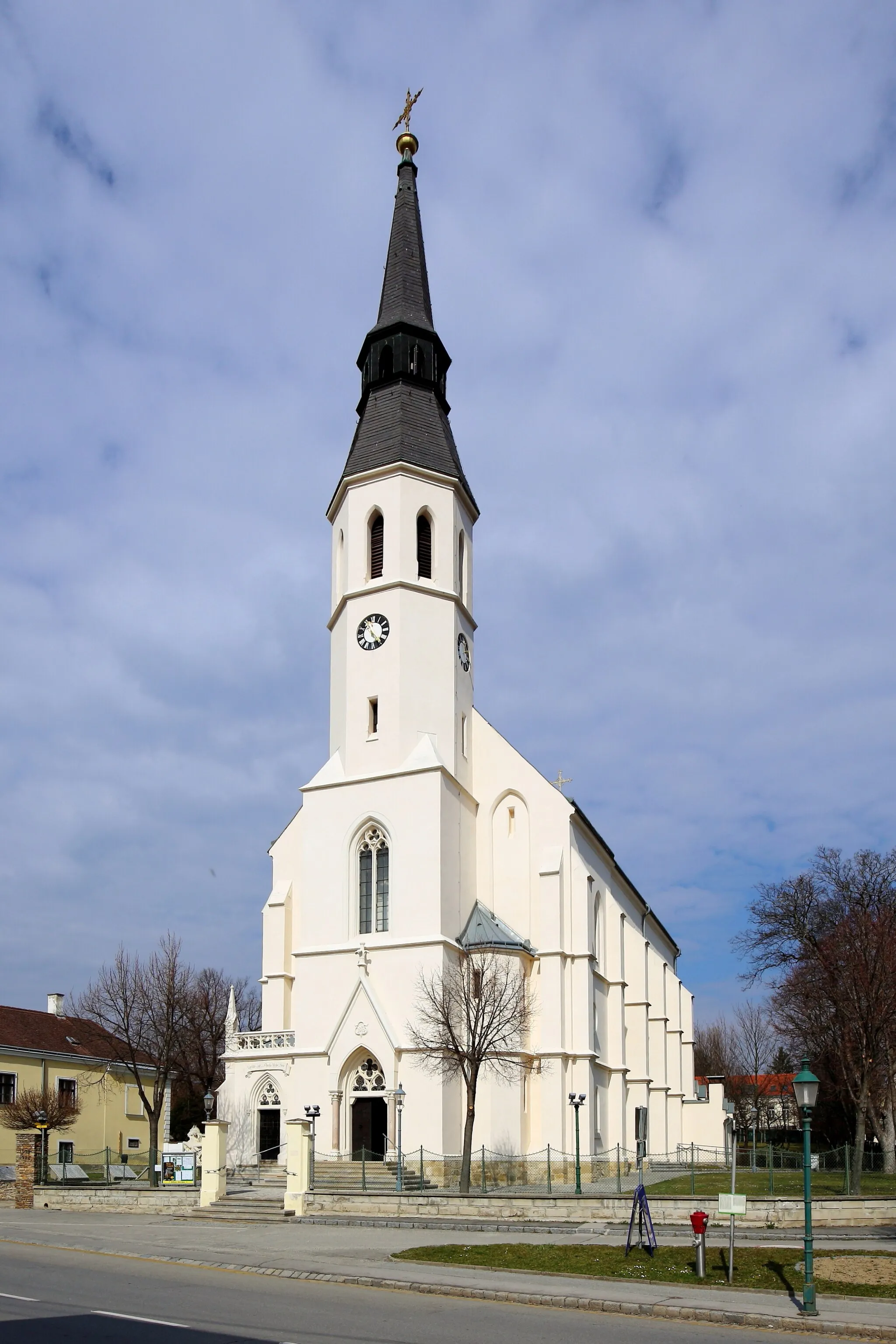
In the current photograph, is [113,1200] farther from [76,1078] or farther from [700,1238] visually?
[76,1078]

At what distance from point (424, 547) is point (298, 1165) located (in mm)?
20544

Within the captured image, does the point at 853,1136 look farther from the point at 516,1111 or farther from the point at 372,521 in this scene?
the point at 372,521

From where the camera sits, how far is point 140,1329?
11766 mm

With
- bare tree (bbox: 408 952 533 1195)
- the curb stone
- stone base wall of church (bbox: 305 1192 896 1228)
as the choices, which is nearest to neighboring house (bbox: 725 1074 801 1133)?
bare tree (bbox: 408 952 533 1195)

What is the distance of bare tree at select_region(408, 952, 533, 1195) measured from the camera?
3102cm

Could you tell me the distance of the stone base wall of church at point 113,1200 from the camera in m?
29.2

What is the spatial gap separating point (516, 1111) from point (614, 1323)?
72.4 feet

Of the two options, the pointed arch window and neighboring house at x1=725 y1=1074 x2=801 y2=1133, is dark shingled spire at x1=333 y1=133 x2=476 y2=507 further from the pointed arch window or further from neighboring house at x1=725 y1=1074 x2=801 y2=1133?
neighboring house at x1=725 y1=1074 x2=801 y2=1133

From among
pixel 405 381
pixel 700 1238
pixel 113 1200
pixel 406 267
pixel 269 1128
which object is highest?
pixel 406 267

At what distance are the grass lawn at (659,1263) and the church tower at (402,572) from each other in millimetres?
19553

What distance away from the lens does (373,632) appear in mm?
38875

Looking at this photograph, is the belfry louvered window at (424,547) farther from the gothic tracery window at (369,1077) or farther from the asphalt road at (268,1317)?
the asphalt road at (268,1317)

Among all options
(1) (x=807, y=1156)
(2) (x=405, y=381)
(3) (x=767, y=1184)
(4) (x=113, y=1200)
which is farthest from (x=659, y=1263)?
(2) (x=405, y=381)

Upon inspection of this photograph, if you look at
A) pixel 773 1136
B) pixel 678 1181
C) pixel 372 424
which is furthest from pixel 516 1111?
pixel 773 1136
